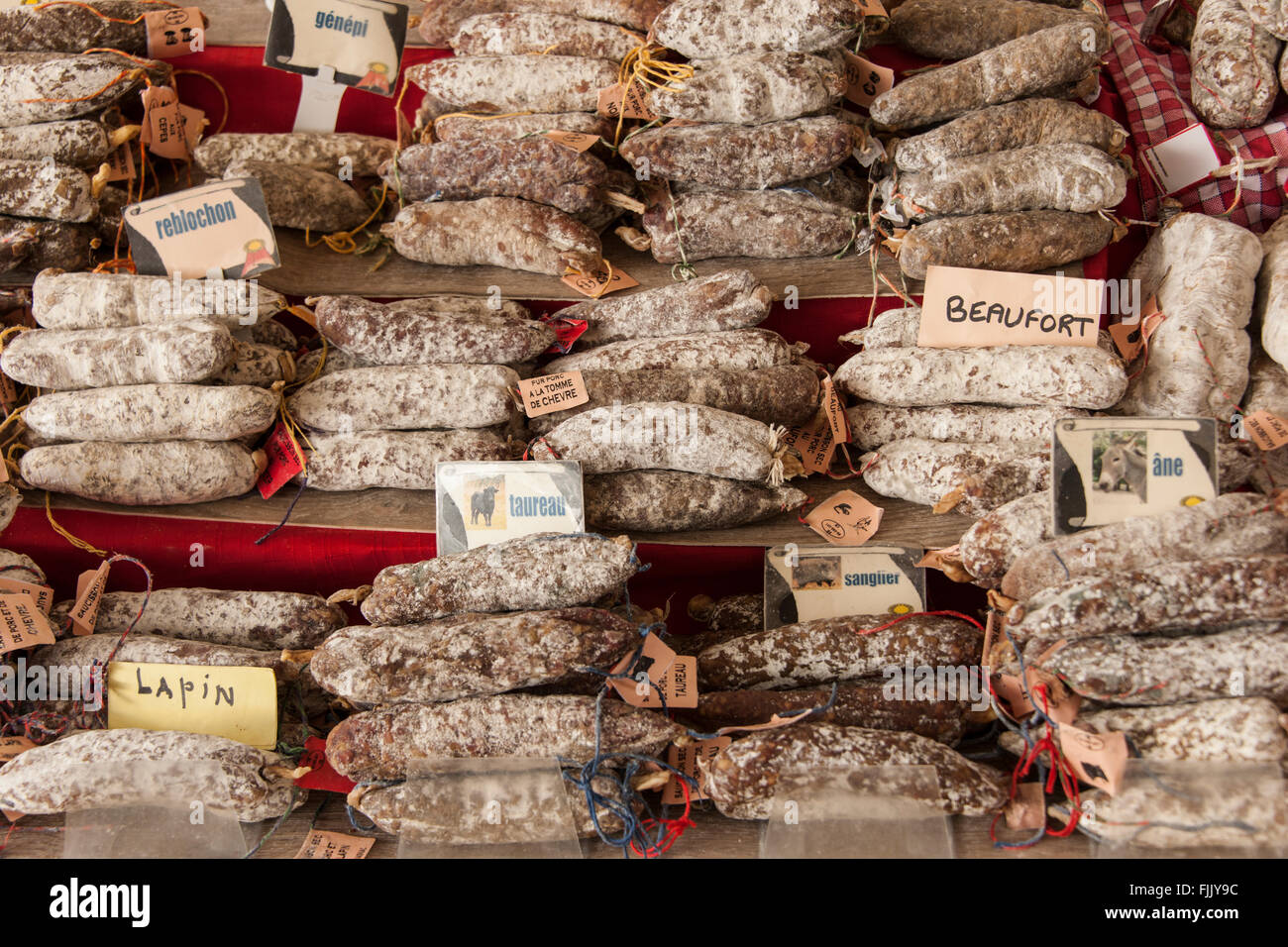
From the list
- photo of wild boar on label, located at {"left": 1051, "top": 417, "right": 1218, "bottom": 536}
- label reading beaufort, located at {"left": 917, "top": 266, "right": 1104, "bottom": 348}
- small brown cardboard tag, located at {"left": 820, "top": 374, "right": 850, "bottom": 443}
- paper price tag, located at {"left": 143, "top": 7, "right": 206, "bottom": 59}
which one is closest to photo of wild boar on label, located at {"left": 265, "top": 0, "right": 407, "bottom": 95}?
paper price tag, located at {"left": 143, "top": 7, "right": 206, "bottom": 59}

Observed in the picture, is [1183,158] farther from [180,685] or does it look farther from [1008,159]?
[180,685]

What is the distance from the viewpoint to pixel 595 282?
3957 millimetres

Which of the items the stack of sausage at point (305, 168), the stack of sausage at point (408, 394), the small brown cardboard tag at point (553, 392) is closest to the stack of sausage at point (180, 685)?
the stack of sausage at point (408, 394)

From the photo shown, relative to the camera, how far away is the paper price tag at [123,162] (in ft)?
13.6

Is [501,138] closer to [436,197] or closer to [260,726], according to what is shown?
[436,197]

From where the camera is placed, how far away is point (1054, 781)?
2.89 meters

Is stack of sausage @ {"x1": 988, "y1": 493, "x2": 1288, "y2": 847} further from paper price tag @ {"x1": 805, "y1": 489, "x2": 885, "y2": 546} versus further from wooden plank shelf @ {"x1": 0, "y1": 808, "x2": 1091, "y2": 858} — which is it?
paper price tag @ {"x1": 805, "y1": 489, "x2": 885, "y2": 546}

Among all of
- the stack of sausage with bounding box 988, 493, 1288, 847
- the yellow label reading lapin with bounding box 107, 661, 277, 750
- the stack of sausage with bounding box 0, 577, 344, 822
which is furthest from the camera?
the yellow label reading lapin with bounding box 107, 661, 277, 750

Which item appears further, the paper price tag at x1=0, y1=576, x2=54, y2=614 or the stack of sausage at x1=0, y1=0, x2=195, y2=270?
the stack of sausage at x1=0, y1=0, x2=195, y2=270

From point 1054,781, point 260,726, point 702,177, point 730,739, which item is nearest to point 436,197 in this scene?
point 702,177

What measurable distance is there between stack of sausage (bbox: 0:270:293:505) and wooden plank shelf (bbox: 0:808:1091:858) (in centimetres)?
122

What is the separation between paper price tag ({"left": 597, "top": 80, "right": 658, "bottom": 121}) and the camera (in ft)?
13.0

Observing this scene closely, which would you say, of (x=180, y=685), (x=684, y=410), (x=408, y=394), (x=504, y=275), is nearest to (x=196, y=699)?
(x=180, y=685)

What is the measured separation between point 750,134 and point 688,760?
249cm
